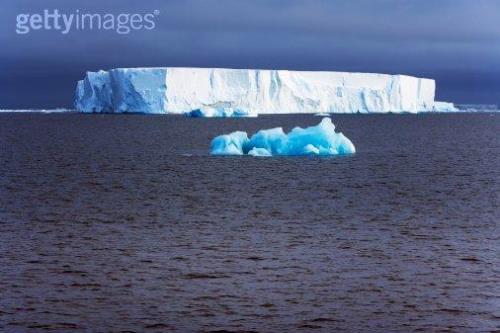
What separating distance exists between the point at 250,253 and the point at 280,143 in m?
22.0

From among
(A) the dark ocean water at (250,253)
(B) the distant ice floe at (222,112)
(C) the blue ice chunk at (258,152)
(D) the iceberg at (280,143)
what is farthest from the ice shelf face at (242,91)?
(A) the dark ocean water at (250,253)

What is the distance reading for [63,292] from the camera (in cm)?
1113

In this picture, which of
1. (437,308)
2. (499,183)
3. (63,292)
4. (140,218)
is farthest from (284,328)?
(499,183)

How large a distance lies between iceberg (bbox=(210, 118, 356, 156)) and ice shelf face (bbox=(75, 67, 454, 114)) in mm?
55383

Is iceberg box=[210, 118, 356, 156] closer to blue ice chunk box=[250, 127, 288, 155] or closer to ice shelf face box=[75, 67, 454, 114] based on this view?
blue ice chunk box=[250, 127, 288, 155]

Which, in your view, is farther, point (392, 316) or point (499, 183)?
point (499, 183)

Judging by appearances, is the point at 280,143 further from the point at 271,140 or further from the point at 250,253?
the point at 250,253

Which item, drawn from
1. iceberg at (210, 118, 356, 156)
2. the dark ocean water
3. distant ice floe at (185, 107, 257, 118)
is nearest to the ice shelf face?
distant ice floe at (185, 107, 257, 118)

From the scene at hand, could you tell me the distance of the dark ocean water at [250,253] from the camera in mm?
10078

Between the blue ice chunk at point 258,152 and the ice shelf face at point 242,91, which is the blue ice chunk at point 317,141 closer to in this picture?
the blue ice chunk at point 258,152

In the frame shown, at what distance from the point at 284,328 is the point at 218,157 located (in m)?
27.1

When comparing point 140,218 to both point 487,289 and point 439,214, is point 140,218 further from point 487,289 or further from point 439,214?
point 487,289

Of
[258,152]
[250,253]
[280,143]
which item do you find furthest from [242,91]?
[250,253]

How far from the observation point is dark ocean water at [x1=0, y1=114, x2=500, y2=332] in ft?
33.1
